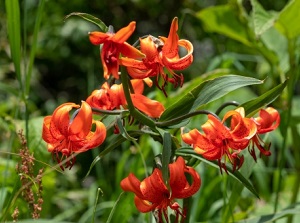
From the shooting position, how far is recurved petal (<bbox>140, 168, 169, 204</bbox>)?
114 cm

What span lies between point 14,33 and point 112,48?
1.39 ft

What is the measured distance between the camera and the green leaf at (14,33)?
143 centimetres

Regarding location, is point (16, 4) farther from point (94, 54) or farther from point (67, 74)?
point (67, 74)

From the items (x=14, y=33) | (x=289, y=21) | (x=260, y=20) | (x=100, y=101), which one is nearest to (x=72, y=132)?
(x=100, y=101)

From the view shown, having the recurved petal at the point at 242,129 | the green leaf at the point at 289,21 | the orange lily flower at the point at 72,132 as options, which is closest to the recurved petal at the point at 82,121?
the orange lily flower at the point at 72,132

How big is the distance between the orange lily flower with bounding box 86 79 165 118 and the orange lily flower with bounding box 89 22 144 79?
154 mm

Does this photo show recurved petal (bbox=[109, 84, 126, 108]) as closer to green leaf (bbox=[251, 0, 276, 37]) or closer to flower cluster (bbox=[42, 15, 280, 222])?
flower cluster (bbox=[42, 15, 280, 222])

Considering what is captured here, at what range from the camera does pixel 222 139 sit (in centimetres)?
114

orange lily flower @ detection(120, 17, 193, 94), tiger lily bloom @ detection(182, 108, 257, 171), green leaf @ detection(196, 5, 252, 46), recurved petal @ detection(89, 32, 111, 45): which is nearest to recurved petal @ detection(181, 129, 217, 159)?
tiger lily bloom @ detection(182, 108, 257, 171)

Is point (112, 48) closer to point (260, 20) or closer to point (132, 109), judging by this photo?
point (132, 109)

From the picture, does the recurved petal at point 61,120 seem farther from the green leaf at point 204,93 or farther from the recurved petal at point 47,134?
the green leaf at point 204,93

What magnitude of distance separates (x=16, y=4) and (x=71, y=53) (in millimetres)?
1995

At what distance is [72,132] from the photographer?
1138mm

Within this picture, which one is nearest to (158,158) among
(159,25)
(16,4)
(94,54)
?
(16,4)
